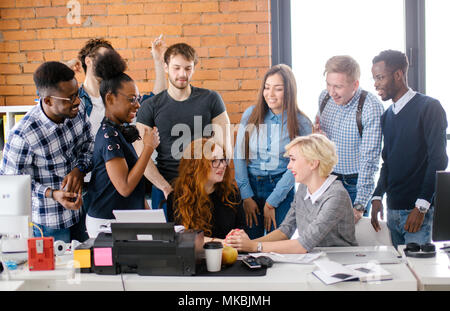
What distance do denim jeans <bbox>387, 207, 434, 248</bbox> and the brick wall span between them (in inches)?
58.1

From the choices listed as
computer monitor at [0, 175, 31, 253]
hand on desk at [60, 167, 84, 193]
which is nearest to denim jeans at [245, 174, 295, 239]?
hand on desk at [60, 167, 84, 193]

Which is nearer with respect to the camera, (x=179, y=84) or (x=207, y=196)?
(x=207, y=196)

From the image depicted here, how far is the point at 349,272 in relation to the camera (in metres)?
1.77

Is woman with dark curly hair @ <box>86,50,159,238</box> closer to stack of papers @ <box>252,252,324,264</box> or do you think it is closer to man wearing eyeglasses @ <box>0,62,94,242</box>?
man wearing eyeglasses @ <box>0,62,94,242</box>

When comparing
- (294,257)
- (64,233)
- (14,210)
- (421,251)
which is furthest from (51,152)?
(421,251)

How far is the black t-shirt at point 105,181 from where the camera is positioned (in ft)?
8.26

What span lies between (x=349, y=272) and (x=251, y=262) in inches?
15.3

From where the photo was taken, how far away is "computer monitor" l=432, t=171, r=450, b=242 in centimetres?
187

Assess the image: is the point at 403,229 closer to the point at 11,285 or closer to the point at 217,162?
the point at 217,162

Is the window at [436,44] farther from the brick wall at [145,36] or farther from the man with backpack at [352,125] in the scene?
the brick wall at [145,36]

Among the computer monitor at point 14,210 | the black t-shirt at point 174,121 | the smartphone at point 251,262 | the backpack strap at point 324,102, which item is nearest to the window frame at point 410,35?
the backpack strap at point 324,102

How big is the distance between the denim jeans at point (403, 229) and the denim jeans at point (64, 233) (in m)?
1.83

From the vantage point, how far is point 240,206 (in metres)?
2.55
